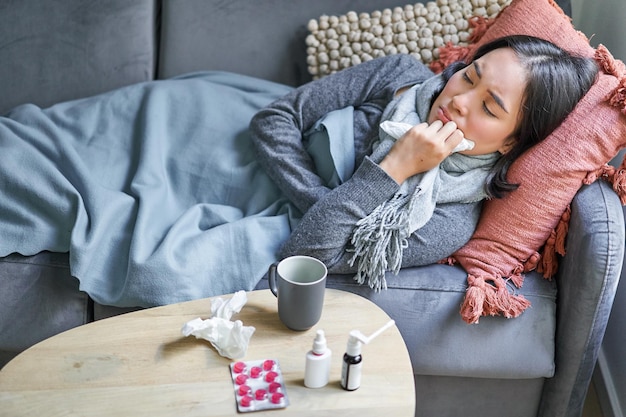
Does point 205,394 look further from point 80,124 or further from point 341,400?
point 80,124

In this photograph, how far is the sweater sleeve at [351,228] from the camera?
1.33m

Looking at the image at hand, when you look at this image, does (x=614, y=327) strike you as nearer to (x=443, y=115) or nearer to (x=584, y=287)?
(x=584, y=287)

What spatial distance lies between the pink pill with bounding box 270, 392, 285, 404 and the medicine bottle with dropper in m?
0.05

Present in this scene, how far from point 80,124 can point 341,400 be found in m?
1.00

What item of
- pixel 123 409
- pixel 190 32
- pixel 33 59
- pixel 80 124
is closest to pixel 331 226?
→ pixel 123 409

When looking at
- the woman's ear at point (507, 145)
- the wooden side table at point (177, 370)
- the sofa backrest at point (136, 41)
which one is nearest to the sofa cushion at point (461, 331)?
the wooden side table at point (177, 370)

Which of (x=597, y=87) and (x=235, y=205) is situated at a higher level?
Answer: (x=597, y=87)

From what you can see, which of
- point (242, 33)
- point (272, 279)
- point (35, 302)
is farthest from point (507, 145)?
point (35, 302)

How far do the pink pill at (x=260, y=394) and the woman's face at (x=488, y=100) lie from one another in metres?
0.66

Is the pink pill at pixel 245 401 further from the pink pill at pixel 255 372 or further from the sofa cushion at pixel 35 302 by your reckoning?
the sofa cushion at pixel 35 302

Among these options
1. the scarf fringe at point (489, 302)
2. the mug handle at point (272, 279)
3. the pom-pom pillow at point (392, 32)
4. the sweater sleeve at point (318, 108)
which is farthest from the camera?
the pom-pom pillow at point (392, 32)

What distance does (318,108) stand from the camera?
61.5 inches

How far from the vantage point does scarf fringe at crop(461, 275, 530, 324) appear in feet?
4.25

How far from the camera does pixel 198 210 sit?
1468mm
